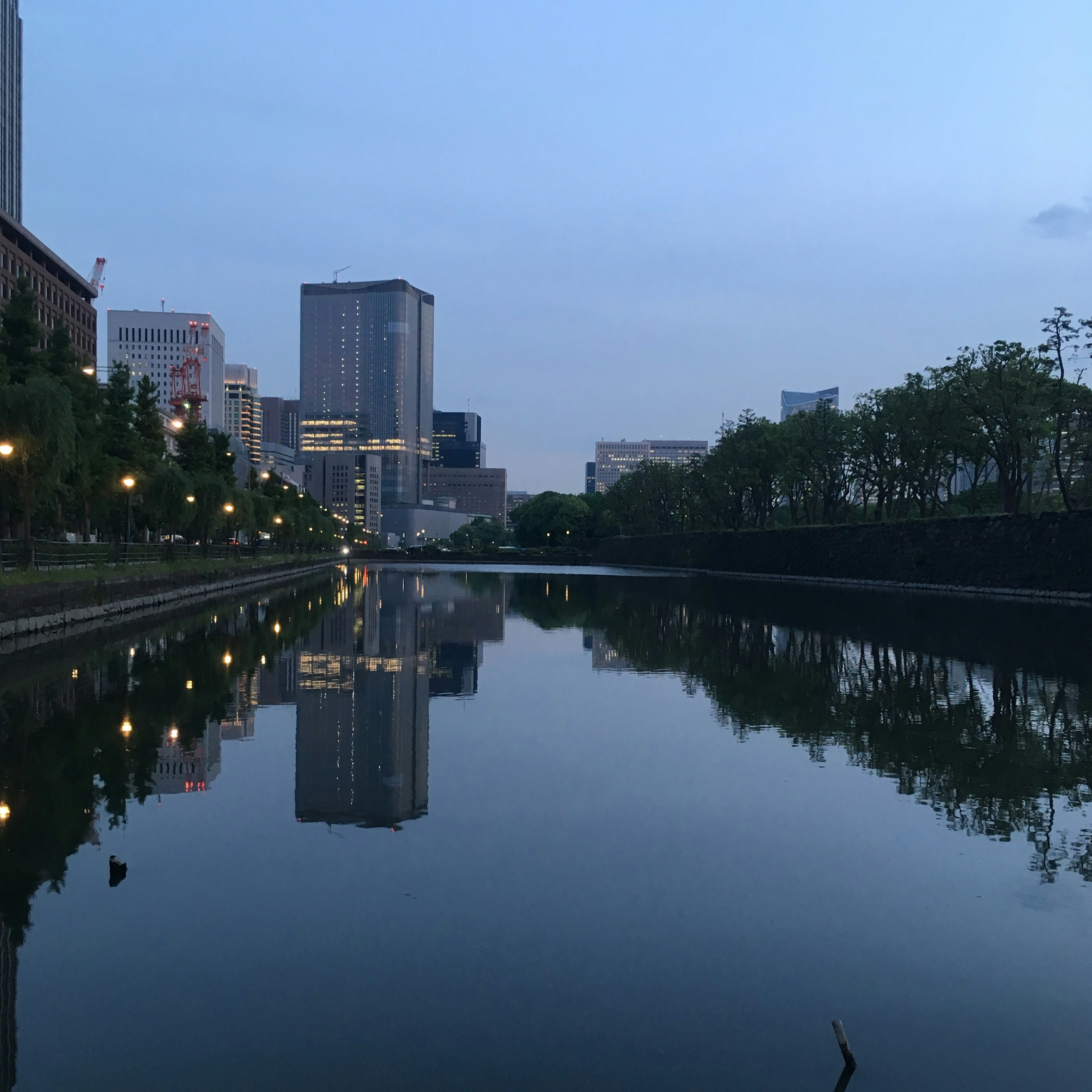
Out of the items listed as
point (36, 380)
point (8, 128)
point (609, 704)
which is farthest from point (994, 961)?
point (8, 128)

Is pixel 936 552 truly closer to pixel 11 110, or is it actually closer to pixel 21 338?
pixel 21 338

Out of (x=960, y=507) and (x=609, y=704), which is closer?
(x=609, y=704)

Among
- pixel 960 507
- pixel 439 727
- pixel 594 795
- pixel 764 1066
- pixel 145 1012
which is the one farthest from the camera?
pixel 960 507

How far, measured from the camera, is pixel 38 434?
3522 centimetres

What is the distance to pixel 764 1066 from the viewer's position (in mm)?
5180

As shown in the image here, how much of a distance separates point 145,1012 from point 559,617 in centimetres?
3160

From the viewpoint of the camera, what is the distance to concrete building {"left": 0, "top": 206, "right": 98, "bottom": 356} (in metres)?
102

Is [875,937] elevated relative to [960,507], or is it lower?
lower

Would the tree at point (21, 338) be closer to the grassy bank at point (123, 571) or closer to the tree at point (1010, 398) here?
the grassy bank at point (123, 571)

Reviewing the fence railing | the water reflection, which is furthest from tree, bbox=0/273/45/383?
the water reflection

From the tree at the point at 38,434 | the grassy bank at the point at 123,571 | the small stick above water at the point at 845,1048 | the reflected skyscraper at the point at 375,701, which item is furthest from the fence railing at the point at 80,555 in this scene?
the small stick above water at the point at 845,1048

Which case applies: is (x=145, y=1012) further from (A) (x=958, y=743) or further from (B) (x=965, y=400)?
(B) (x=965, y=400)

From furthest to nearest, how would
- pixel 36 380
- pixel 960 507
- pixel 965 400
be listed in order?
pixel 960 507, pixel 965 400, pixel 36 380

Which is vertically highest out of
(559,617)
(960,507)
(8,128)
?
(8,128)
